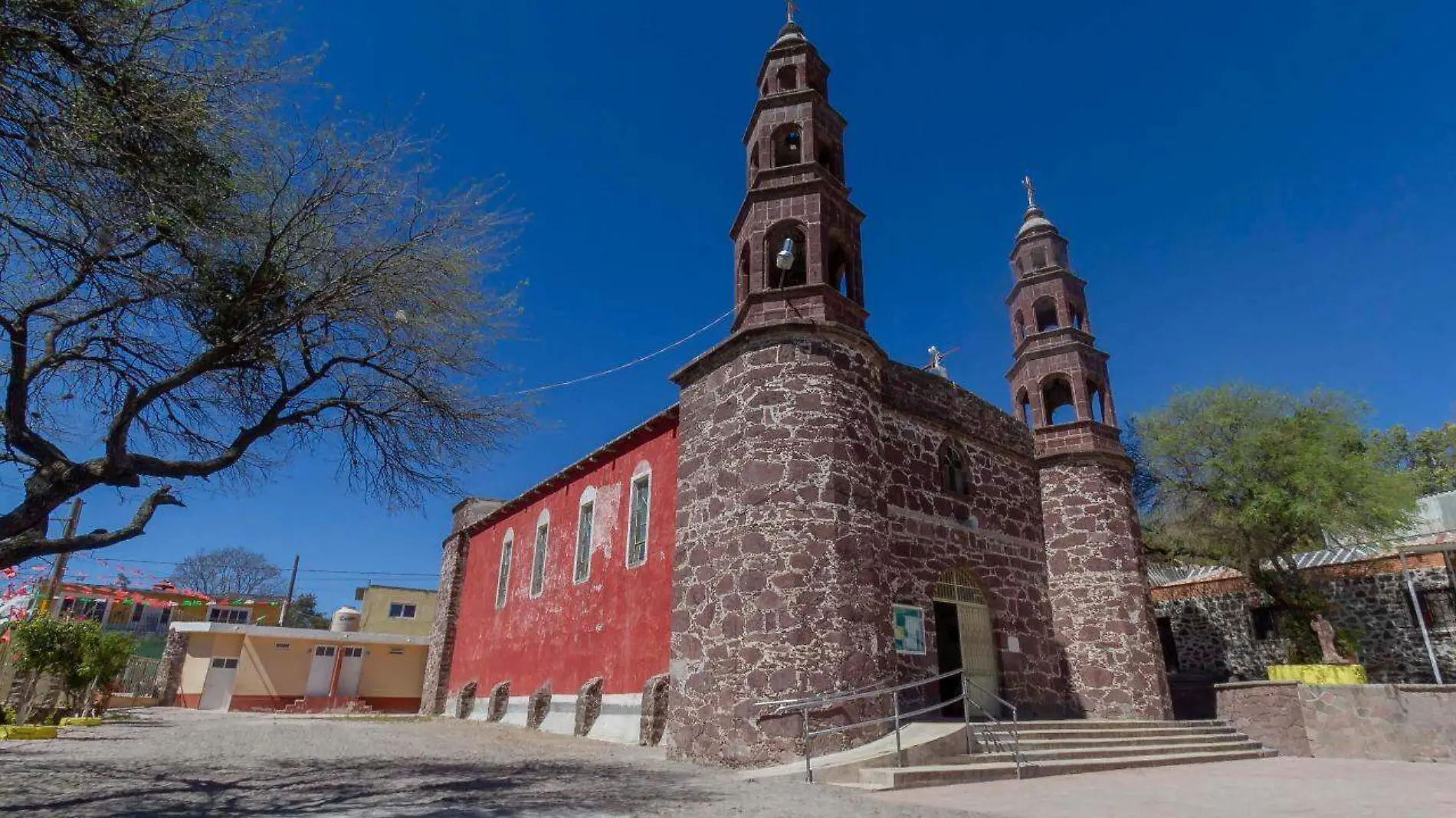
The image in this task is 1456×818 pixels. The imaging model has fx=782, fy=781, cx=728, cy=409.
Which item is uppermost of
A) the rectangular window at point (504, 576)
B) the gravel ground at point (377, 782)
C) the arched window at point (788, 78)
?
the arched window at point (788, 78)

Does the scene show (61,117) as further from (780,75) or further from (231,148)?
(780,75)

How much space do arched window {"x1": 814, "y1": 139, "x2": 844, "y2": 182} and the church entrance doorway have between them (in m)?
7.66

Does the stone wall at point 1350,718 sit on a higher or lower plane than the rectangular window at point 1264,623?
lower

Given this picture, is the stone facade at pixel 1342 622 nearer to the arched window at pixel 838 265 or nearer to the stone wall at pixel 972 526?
the stone wall at pixel 972 526

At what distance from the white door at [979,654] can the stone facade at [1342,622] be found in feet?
40.0

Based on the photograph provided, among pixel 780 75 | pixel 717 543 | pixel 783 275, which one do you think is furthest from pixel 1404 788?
pixel 780 75

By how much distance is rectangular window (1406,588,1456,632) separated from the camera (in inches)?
746

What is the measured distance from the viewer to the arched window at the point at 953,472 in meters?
15.0

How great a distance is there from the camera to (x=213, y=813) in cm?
612

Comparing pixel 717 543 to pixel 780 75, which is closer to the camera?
pixel 717 543

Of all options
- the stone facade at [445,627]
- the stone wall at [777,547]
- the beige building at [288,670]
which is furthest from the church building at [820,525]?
the beige building at [288,670]

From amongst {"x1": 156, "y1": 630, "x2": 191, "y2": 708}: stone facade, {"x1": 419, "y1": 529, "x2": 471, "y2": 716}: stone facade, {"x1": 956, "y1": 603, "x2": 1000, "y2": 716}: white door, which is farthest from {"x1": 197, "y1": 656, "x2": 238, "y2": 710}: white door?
{"x1": 956, "y1": 603, "x2": 1000, "y2": 716}: white door

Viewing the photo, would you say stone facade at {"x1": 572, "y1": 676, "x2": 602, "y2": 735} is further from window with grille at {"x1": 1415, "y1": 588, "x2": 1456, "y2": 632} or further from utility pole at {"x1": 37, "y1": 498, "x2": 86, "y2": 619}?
window with grille at {"x1": 1415, "y1": 588, "x2": 1456, "y2": 632}

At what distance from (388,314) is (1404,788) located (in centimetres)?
1320
